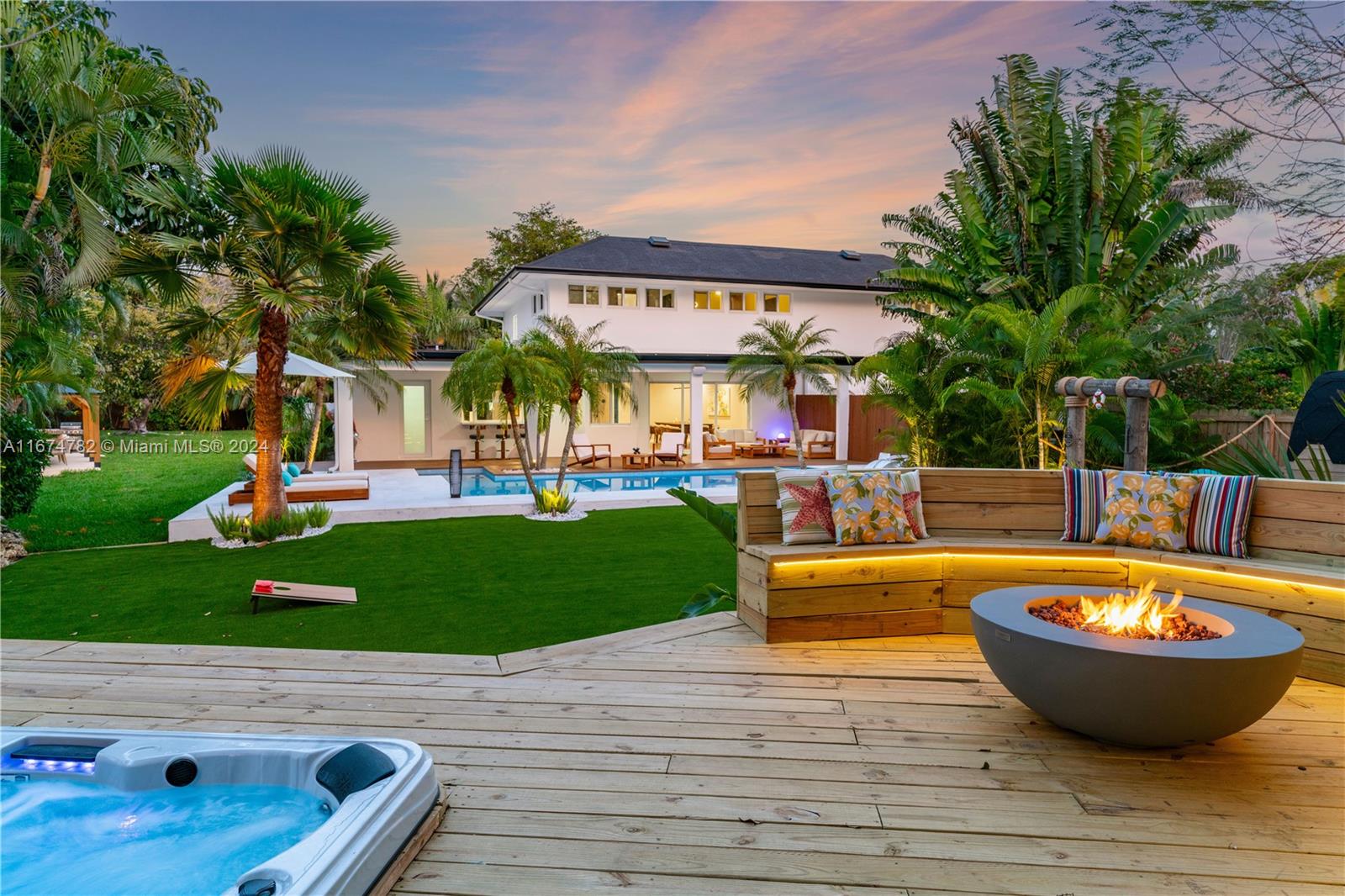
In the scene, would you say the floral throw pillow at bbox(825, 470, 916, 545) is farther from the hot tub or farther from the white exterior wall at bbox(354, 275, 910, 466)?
the white exterior wall at bbox(354, 275, 910, 466)

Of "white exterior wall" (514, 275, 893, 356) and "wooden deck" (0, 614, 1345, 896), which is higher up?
"white exterior wall" (514, 275, 893, 356)

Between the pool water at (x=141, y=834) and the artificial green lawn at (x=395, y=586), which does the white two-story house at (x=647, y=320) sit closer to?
the artificial green lawn at (x=395, y=586)

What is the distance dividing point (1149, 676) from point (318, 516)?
1015cm

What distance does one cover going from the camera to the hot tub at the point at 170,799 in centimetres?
275

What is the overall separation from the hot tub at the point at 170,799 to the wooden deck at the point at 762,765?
388mm

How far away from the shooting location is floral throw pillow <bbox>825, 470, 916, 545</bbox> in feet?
16.1

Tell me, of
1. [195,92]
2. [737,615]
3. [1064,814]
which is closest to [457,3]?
[195,92]

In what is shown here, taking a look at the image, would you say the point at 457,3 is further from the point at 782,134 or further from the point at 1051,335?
the point at 1051,335

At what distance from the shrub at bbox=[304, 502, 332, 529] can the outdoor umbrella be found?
10855mm

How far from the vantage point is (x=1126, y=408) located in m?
5.73

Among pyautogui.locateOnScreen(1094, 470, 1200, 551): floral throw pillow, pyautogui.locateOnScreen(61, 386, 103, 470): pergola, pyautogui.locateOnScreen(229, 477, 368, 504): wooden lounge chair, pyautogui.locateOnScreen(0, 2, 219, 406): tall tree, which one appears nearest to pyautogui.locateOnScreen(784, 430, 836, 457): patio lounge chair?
pyautogui.locateOnScreen(229, 477, 368, 504): wooden lounge chair

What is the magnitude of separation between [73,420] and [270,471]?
25538mm

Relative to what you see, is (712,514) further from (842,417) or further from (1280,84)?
(842,417)

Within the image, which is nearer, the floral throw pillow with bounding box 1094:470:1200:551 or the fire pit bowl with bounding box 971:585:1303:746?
the fire pit bowl with bounding box 971:585:1303:746
